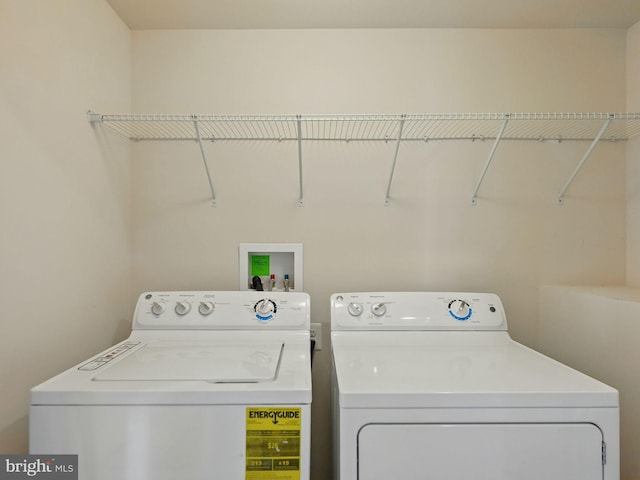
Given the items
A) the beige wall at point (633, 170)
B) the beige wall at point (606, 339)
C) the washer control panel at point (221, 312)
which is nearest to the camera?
the beige wall at point (606, 339)

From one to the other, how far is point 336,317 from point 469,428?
703 millimetres

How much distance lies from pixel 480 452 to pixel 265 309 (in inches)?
36.2

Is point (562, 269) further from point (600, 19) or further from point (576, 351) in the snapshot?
point (600, 19)

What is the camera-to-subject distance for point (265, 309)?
5.03ft

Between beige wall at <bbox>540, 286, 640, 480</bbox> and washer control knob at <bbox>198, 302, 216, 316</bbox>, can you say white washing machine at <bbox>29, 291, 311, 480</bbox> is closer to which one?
washer control knob at <bbox>198, 302, 216, 316</bbox>

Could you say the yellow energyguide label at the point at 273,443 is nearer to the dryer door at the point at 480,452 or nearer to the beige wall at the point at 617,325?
the dryer door at the point at 480,452

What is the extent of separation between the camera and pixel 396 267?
6.03ft

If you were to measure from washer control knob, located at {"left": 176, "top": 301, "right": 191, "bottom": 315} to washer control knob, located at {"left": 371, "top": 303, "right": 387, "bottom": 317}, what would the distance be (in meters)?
0.80

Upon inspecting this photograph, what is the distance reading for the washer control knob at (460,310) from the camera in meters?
1.57

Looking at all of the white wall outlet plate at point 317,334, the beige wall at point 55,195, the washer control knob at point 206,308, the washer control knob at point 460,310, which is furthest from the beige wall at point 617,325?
the beige wall at point 55,195

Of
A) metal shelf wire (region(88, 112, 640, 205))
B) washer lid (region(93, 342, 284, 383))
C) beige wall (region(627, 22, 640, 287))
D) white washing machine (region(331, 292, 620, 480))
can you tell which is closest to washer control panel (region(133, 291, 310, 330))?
washer lid (region(93, 342, 284, 383))

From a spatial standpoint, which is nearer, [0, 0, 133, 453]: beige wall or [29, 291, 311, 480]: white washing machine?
[29, 291, 311, 480]: white washing machine

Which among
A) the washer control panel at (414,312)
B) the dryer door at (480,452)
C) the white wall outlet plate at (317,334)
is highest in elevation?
the washer control panel at (414,312)

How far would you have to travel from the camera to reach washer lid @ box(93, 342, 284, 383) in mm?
1026
